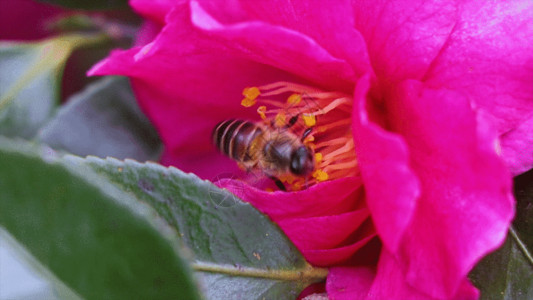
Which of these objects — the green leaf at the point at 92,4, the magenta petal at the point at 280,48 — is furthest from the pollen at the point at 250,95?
the green leaf at the point at 92,4

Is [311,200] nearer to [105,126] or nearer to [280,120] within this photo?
[280,120]

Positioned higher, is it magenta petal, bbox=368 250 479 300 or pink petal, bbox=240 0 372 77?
pink petal, bbox=240 0 372 77

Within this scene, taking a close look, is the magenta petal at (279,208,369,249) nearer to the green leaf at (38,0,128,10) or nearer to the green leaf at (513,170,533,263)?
the green leaf at (513,170,533,263)

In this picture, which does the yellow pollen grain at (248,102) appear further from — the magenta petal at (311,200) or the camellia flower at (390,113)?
the magenta petal at (311,200)

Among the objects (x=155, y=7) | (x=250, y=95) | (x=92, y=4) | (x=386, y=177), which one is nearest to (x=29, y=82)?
(x=92, y=4)

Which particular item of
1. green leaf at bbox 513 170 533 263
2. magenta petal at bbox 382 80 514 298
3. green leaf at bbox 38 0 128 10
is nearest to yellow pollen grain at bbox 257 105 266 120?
magenta petal at bbox 382 80 514 298

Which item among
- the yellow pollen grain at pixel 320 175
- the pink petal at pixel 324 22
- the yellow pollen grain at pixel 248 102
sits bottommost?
the yellow pollen grain at pixel 320 175

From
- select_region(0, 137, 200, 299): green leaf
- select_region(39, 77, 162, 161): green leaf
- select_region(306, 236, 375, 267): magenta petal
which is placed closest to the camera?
select_region(0, 137, 200, 299): green leaf
